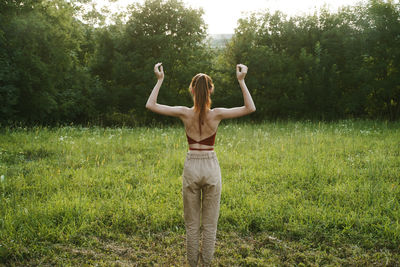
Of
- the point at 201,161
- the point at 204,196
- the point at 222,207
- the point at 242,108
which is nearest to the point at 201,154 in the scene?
the point at 201,161

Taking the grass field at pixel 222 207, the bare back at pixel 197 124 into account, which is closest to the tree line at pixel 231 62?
the grass field at pixel 222 207

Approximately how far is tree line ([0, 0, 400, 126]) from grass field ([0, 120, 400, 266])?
25.6ft

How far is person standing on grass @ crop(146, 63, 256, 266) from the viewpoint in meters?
3.65

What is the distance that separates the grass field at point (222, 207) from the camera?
441 centimetres

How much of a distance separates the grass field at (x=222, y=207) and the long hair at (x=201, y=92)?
2.15 m

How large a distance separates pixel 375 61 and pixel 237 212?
48.6ft

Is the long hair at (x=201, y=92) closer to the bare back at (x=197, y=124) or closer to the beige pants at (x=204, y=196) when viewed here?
the bare back at (x=197, y=124)

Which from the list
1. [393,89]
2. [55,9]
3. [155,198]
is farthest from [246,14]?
[155,198]

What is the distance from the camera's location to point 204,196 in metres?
3.78

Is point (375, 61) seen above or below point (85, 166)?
above

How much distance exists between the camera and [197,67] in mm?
17062

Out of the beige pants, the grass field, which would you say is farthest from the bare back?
the grass field

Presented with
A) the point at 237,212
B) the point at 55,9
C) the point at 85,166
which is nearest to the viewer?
the point at 237,212

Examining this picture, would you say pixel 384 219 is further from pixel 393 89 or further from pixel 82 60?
pixel 82 60
